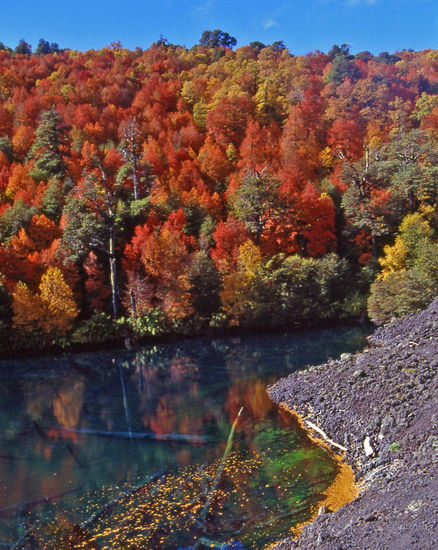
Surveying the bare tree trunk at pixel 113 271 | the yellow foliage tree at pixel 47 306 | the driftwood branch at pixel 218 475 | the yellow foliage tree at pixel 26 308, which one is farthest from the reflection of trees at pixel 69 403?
the bare tree trunk at pixel 113 271

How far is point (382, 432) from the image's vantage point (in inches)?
567

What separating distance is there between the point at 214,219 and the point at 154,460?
32.6 metres

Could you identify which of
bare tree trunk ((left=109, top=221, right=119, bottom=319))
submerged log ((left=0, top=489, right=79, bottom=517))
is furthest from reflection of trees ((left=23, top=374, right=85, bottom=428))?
bare tree trunk ((left=109, top=221, right=119, bottom=319))

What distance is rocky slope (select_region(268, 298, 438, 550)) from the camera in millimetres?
9102

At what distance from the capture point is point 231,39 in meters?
105

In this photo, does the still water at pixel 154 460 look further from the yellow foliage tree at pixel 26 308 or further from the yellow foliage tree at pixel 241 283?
the yellow foliage tree at pixel 241 283

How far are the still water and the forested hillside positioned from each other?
8.35 meters

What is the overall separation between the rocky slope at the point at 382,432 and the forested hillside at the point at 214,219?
1471cm

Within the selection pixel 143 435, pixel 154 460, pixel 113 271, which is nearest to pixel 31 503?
pixel 154 460

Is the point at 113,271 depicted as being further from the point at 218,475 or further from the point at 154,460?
the point at 218,475

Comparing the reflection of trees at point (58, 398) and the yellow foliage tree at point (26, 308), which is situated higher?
the yellow foliage tree at point (26, 308)

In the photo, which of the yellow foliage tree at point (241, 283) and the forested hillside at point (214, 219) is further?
the yellow foliage tree at point (241, 283)

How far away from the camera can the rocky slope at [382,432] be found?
9.10 meters

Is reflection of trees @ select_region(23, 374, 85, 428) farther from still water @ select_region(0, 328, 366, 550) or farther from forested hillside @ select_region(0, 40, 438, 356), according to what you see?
forested hillside @ select_region(0, 40, 438, 356)
